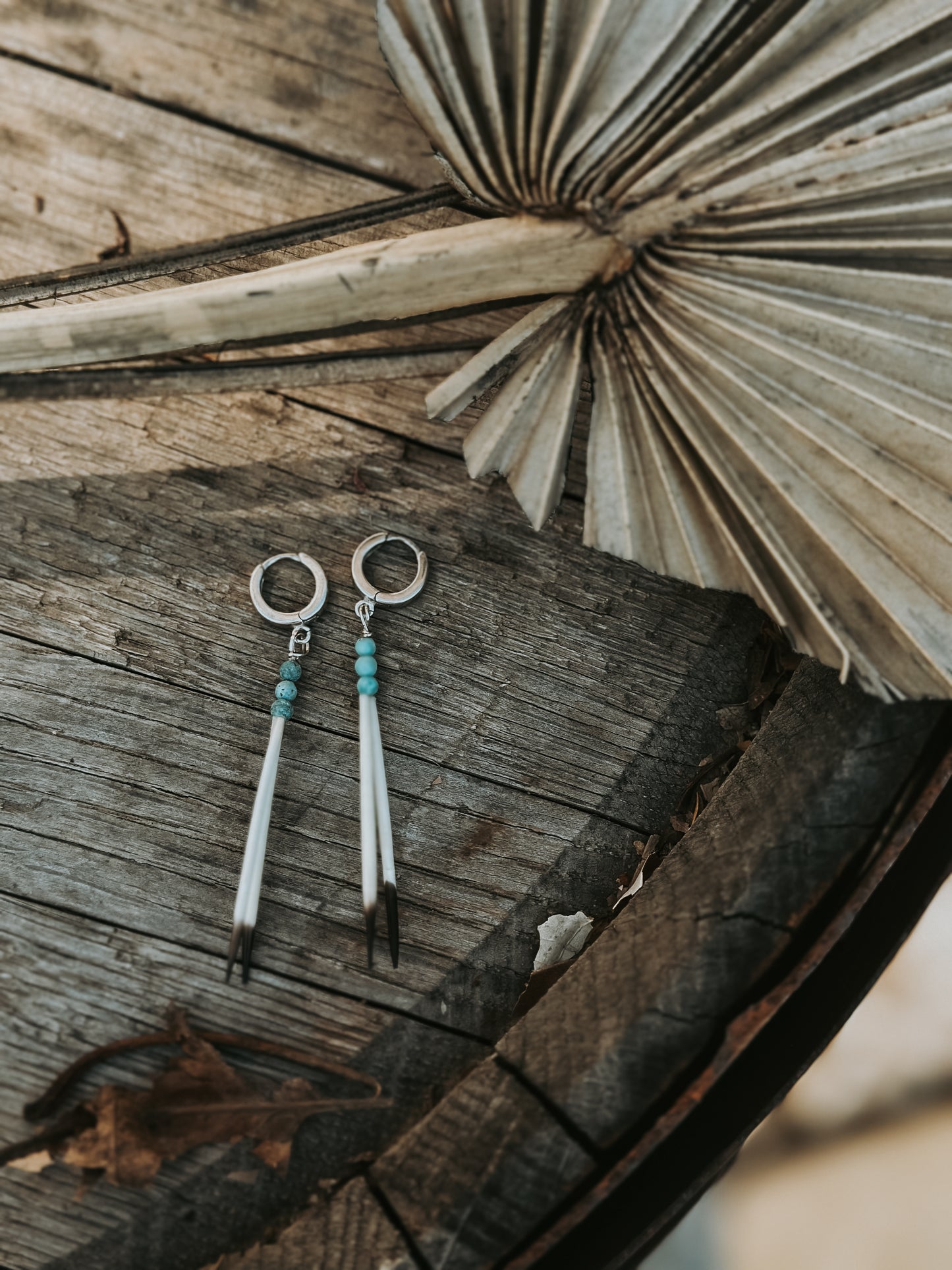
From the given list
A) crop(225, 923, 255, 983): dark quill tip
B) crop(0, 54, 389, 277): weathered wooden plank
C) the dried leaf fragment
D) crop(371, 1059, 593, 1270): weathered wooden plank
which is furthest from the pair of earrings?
crop(0, 54, 389, 277): weathered wooden plank

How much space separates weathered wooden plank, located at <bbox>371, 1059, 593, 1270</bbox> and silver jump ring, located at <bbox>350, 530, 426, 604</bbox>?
61 centimetres

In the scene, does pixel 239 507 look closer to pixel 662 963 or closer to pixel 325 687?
pixel 325 687

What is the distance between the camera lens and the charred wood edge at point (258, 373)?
0.96m

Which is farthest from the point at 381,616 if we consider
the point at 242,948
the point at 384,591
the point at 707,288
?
the point at 707,288

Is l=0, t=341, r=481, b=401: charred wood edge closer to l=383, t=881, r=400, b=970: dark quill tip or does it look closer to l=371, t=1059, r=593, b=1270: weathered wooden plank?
l=383, t=881, r=400, b=970: dark quill tip

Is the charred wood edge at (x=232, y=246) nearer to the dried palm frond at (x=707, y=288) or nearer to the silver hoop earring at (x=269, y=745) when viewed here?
the dried palm frond at (x=707, y=288)

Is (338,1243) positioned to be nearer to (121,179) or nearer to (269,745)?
(269,745)

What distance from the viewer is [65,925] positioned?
109 cm

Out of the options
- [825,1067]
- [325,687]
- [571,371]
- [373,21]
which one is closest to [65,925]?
[325,687]

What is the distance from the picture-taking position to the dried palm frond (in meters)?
0.85

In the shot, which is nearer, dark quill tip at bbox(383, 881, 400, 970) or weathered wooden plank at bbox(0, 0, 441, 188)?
dark quill tip at bbox(383, 881, 400, 970)

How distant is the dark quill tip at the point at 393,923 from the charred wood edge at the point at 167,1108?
14 centimetres

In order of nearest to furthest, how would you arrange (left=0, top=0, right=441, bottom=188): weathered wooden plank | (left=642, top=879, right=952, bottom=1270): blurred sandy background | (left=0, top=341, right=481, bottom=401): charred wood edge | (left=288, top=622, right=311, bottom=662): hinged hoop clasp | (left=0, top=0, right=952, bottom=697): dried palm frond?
1. (left=0, top=0, right=952, bottom=697): dried palm frond
2. (left=0, top=341, right=481, bottom=401): charred wood edge
3. (left=288, top=622, right=311, bottom=662): hinged hoop clasp
4. (left=0, top=0, right=441, bottom=188): weathered wooden plank
5. (left=642, top=879, right=952, bottom=1270): blurred sandy background

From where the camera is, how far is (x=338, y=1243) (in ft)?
3.05
